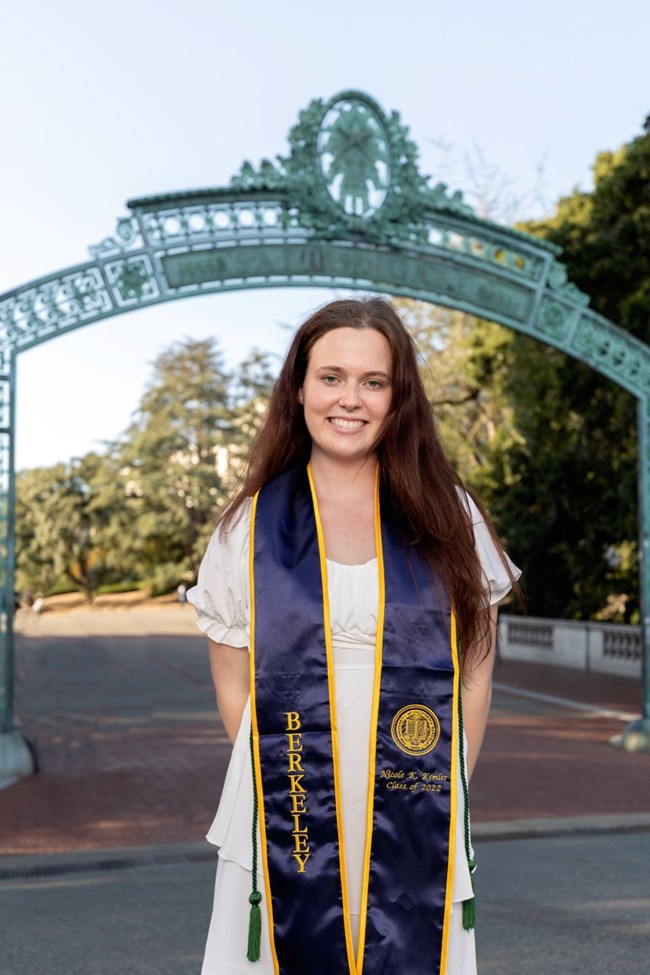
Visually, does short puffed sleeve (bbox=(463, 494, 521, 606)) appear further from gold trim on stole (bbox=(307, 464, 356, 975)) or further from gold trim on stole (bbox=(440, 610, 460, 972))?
gold trim on stole (bbox=(307, 464, 356, 975))

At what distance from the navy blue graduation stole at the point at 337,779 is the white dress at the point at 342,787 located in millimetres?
28

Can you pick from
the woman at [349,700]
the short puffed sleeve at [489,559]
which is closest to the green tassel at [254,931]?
the woman at [349,700]

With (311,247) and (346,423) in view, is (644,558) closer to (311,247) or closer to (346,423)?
(311,247)

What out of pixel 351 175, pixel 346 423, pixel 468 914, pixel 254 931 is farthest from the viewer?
pixel 351 175

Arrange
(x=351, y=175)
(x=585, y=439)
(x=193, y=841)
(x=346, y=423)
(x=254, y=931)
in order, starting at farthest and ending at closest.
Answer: (x=585, y=439) → (x=351, y=175) → (x=193, y=841) → (x=346, y=423) → (x=254, y=931)

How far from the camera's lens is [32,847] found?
7.11 meters

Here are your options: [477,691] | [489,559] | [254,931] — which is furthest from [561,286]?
[254,931]

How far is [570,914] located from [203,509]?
185 ft

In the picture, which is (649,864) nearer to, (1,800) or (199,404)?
(1,800)

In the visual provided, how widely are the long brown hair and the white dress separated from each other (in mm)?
145

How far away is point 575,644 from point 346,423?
19.2m

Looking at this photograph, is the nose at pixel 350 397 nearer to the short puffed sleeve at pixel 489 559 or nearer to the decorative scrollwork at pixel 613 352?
the short puffed sleeve at pixel 489 559

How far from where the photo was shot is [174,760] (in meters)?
10.4

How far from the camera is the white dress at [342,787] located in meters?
2.28
